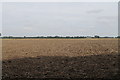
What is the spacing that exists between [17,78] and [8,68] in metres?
3.08

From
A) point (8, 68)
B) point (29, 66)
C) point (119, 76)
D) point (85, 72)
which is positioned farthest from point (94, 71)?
point (8, 68)

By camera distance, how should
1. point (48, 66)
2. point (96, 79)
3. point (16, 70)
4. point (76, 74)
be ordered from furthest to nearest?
point (48, 66), point (16, 70), point (76, 74), point (96, 79)

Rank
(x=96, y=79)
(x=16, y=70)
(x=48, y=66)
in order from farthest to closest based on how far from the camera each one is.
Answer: (x=48, y=66) → (x=16, y=70) → (x=96, y=79)

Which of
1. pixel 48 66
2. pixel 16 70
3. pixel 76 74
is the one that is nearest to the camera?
pixel 76 74

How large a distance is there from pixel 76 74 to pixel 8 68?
15.9 ft

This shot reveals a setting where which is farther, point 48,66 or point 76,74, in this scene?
point 48,66

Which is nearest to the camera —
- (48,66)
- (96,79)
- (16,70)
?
(96,79)

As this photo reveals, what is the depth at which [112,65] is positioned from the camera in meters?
15.9

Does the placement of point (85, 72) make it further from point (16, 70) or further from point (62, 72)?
point (16, 70)

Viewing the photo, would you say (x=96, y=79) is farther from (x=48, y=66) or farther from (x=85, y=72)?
(x=48, y=66)

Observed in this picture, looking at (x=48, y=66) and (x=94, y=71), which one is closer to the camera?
(x=94, y=71)

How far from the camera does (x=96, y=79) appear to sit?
12.1 metres

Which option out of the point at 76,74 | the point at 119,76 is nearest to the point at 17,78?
the point at 76,74

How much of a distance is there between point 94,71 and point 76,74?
51.2 inches
